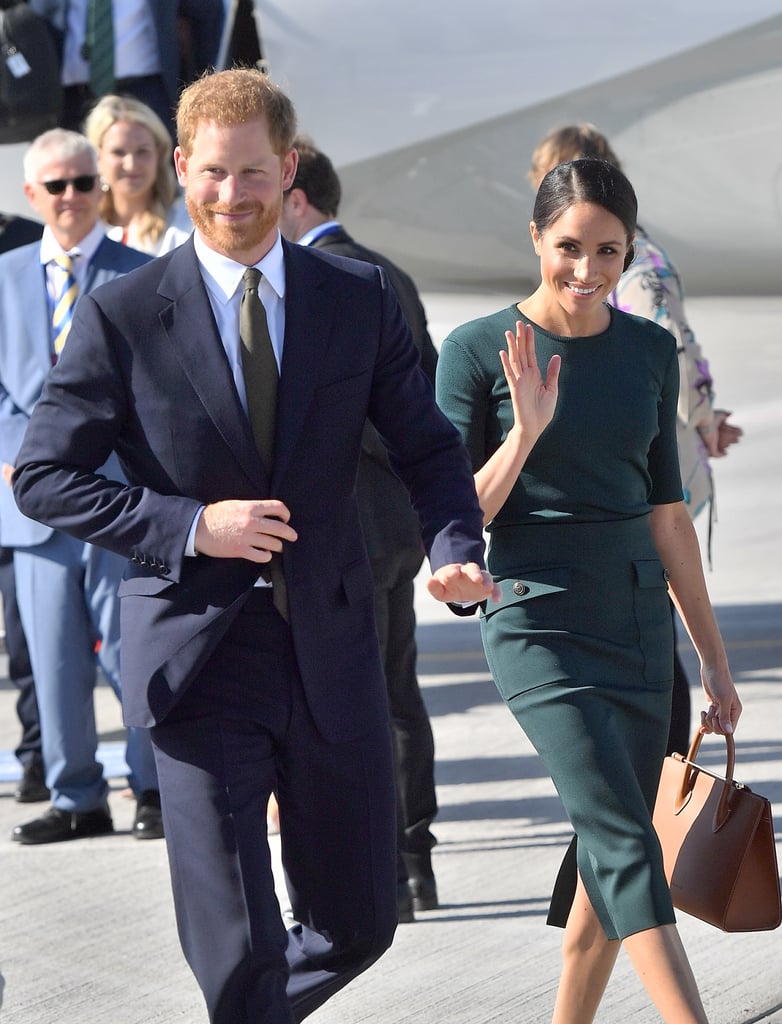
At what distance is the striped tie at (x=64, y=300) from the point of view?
14.8 ft

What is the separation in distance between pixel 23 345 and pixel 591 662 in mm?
2330

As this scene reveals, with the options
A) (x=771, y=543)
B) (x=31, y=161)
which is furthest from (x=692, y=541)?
(x=771, y=543)

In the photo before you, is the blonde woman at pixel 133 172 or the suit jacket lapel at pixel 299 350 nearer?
the suit jacket lapel at pixel 299 350

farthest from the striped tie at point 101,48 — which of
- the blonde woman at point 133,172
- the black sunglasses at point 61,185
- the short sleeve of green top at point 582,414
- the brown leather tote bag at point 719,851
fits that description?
the brown leather tote bag at point 719,851

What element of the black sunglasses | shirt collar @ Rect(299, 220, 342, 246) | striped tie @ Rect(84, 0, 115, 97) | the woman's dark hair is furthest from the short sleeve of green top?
striped tie @ Rect(84, 0, 115, 97)

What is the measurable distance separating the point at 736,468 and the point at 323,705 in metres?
7.46

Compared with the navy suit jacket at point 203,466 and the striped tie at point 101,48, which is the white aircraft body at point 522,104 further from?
the navy suit jacket at point 203,466

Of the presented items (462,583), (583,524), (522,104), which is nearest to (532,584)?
(583,524)

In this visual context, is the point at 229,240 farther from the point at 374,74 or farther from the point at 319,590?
the point at 374,74

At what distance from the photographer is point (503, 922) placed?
12.5 feet

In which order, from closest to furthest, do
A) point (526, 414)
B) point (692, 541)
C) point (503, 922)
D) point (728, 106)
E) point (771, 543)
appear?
1. point (526, 414)
2. point (692, 541)
3. point (503, 922)
4. point (728, 106)
5. point (771, 543)

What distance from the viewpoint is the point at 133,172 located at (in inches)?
202

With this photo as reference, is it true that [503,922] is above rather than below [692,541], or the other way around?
below

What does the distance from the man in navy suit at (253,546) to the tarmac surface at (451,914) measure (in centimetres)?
96
